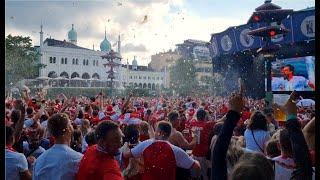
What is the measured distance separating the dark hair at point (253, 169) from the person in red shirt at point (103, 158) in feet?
4.56

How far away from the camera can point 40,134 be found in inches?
252

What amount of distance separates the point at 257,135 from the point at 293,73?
1778 cm

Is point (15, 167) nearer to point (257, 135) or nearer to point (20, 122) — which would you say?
point (20, 122)

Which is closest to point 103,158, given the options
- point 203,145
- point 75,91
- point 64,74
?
point 203,145

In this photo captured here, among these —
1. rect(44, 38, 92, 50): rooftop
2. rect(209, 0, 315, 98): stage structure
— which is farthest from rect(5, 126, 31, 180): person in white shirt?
rect(44, 38, 92, 50): rooftop

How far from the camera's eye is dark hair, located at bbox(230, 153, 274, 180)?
6.35ft

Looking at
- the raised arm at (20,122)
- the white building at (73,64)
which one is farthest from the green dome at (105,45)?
the raised arm at (20,122)

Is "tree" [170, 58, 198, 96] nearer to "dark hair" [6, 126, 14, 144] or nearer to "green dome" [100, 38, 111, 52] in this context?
"green dome" [100, 38, 111, 52]

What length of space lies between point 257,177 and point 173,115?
5.30 metres

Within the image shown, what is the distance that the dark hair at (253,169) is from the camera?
193 centimetres
